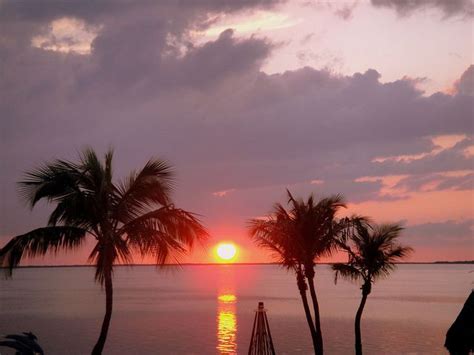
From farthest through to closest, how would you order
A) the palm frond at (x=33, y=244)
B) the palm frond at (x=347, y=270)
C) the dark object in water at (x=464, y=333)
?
the palm frond at (x=347, y=270), the palm frond at (x=33, y=244), the dark object in water at (x=464, y=333)

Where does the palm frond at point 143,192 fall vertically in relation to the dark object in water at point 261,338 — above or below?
above

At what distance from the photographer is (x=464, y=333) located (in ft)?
53.1

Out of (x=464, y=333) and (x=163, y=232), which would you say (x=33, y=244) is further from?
(x=464, y=333)

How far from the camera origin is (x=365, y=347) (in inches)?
1928

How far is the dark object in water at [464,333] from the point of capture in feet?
→ 52.5

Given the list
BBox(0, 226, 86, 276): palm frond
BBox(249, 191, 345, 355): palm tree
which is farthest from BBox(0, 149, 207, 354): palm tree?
BBox(249, 191, 345, 355): palm tree

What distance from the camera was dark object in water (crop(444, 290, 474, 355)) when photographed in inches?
631

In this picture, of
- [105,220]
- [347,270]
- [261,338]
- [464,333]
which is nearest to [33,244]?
[105,220]

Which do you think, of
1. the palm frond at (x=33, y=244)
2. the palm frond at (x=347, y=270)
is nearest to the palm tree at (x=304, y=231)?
the palm frond at (x=347, y=270)

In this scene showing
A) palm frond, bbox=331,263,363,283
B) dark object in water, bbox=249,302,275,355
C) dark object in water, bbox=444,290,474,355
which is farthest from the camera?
palm frond, bbox=331,263,363,283

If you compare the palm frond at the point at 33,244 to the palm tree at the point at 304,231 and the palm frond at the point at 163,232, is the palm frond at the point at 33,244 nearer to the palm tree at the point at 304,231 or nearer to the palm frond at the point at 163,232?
the palm frond at the point at 163,232

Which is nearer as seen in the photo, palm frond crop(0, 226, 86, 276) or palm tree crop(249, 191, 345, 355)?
palm frond crop(0, 226, 86, 276)

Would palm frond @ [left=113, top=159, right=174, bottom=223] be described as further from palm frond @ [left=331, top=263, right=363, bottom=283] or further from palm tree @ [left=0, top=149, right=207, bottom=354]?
palm frond @ [left=331, top=263, right=363, bottom=283]

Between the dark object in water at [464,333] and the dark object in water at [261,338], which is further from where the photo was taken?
the dark object in water at [261,338]
